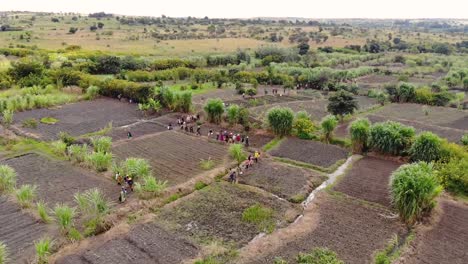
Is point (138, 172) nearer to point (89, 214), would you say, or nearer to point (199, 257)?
point (89, 214)

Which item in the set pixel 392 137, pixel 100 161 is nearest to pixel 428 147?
pixel 392 137

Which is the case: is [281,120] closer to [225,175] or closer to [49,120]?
[225,175]

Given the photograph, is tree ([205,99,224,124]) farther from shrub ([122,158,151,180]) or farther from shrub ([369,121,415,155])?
shrub ([122,158,151,180])

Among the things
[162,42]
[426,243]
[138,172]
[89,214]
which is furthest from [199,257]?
[162,42]

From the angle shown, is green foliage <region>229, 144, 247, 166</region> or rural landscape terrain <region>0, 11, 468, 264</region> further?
green foliage <region>229, 144, 247, 166</region>

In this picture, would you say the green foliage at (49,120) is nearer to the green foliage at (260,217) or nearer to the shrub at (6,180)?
the shrub at (6,180)

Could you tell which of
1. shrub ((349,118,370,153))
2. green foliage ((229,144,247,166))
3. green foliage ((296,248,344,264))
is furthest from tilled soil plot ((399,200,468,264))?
green foliage ((229,144,247,166))

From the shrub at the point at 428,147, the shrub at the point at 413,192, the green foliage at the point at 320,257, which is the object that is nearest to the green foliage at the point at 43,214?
the green foliage at the point at 320,257
